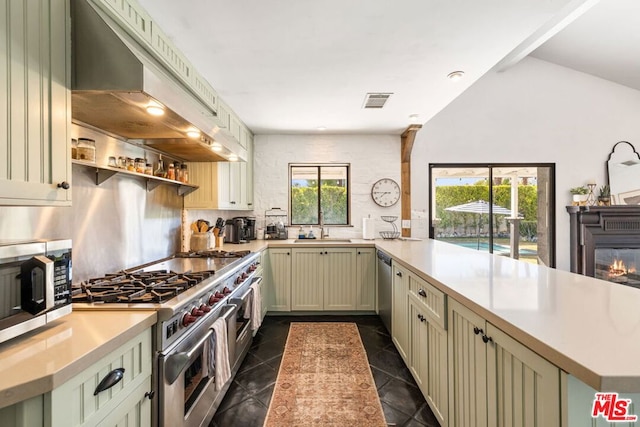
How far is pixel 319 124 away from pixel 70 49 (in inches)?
113

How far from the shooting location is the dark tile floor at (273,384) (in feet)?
6.35

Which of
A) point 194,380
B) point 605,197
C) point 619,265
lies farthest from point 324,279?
point 619,265

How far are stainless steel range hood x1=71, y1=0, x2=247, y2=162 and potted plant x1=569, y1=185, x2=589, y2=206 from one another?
4835 mm

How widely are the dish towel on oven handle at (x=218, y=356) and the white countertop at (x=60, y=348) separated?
22.2 inches

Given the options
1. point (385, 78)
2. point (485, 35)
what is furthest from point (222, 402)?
point (485, 35)

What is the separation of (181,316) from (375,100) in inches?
99.1

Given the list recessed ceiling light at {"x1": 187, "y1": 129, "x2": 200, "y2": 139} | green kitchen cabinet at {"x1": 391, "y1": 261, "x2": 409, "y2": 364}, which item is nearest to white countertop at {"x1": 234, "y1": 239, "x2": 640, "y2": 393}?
green kitchen cabinet at {"x1": 391, "y1": 261, "x2": 409, "y2": 364}

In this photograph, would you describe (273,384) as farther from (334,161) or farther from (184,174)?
(334,161)

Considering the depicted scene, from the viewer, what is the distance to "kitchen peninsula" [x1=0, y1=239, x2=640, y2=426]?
29.1 inches

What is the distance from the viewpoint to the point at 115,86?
3.90ft

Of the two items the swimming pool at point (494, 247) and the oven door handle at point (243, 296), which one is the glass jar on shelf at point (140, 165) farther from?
the swimming pool at point (494, 247)

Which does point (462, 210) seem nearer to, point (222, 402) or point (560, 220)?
point (560, 220)

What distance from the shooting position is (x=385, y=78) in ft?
8.32

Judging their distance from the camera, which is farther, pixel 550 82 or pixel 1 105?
pixel 550 82
